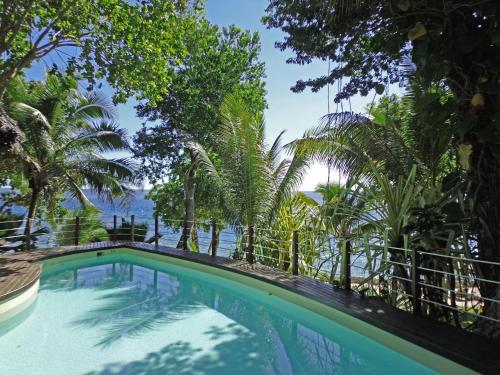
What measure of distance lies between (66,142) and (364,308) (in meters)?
8.31

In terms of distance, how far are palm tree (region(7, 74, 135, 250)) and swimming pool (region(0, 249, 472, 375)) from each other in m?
3.14

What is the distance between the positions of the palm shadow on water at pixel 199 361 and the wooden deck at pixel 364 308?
1225 millimetres

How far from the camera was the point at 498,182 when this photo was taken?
3.07m

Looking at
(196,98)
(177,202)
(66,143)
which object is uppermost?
(196,98)

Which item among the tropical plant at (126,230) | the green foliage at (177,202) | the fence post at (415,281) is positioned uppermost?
the green foliage at (177,202)

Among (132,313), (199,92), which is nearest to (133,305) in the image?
(132,313)

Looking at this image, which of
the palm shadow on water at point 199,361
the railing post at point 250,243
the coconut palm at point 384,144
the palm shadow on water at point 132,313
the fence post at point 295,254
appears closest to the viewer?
the palm shadow on water at point 199,361

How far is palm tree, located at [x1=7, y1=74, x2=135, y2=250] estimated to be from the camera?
8164 millimetres

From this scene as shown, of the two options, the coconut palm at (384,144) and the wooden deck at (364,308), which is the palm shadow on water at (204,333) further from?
the coconut palm at (384,144)

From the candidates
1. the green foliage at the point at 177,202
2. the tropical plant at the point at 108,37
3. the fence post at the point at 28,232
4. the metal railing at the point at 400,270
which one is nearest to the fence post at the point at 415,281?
the metal railing at the point at 400,270

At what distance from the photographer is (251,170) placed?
23.5 feet

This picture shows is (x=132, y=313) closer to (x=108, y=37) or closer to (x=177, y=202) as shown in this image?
(x=108, y=37)

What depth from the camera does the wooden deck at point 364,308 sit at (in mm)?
2832

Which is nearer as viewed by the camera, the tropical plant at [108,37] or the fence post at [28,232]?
the tropical plant at [108,37]
